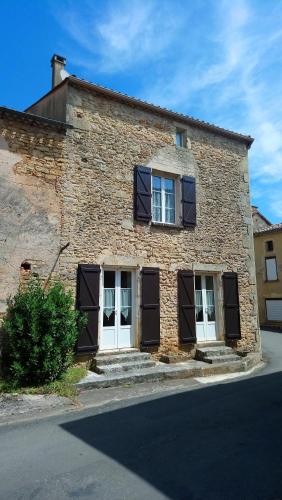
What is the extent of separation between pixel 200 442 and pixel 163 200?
620 cm

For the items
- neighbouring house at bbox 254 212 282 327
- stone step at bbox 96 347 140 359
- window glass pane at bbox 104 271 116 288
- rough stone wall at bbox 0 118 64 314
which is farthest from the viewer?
neighbouring house at bbox 254 212 282 327

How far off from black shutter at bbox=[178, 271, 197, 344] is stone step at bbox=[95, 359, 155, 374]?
1.31 m

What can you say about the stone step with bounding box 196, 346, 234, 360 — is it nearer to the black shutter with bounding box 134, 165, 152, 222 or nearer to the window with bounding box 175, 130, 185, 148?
the black shutter with bounding box 134, 165, 152, 222

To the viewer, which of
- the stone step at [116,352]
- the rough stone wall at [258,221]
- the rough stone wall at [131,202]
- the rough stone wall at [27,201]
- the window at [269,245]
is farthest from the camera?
the rough stone wall at [258,221]

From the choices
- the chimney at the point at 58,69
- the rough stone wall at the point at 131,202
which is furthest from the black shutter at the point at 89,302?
the chimney at the point at 58,69

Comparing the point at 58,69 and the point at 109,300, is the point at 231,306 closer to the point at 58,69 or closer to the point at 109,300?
the point at 109,300

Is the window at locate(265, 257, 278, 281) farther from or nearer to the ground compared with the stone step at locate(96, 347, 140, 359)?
farther from the ground

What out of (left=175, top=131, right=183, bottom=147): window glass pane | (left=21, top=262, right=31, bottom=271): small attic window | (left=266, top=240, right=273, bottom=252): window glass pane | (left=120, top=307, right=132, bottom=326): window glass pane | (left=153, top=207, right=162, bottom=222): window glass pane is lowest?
(left=120, top=307, right=132, bottom=326): window glass pane

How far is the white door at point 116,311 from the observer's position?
25.7 ft

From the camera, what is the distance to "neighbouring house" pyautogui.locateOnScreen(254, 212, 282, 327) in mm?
19812

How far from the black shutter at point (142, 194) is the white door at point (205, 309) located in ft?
7.72

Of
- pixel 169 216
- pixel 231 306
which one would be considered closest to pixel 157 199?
pixel 169 216

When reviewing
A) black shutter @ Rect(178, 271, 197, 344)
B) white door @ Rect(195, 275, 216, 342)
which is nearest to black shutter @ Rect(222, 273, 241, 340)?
white door @ Rect(195, 275, 216, 342)

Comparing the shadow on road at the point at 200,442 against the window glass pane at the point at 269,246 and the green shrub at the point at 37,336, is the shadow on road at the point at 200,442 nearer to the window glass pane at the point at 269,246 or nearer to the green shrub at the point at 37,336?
the green shrub at the point at 37,336
